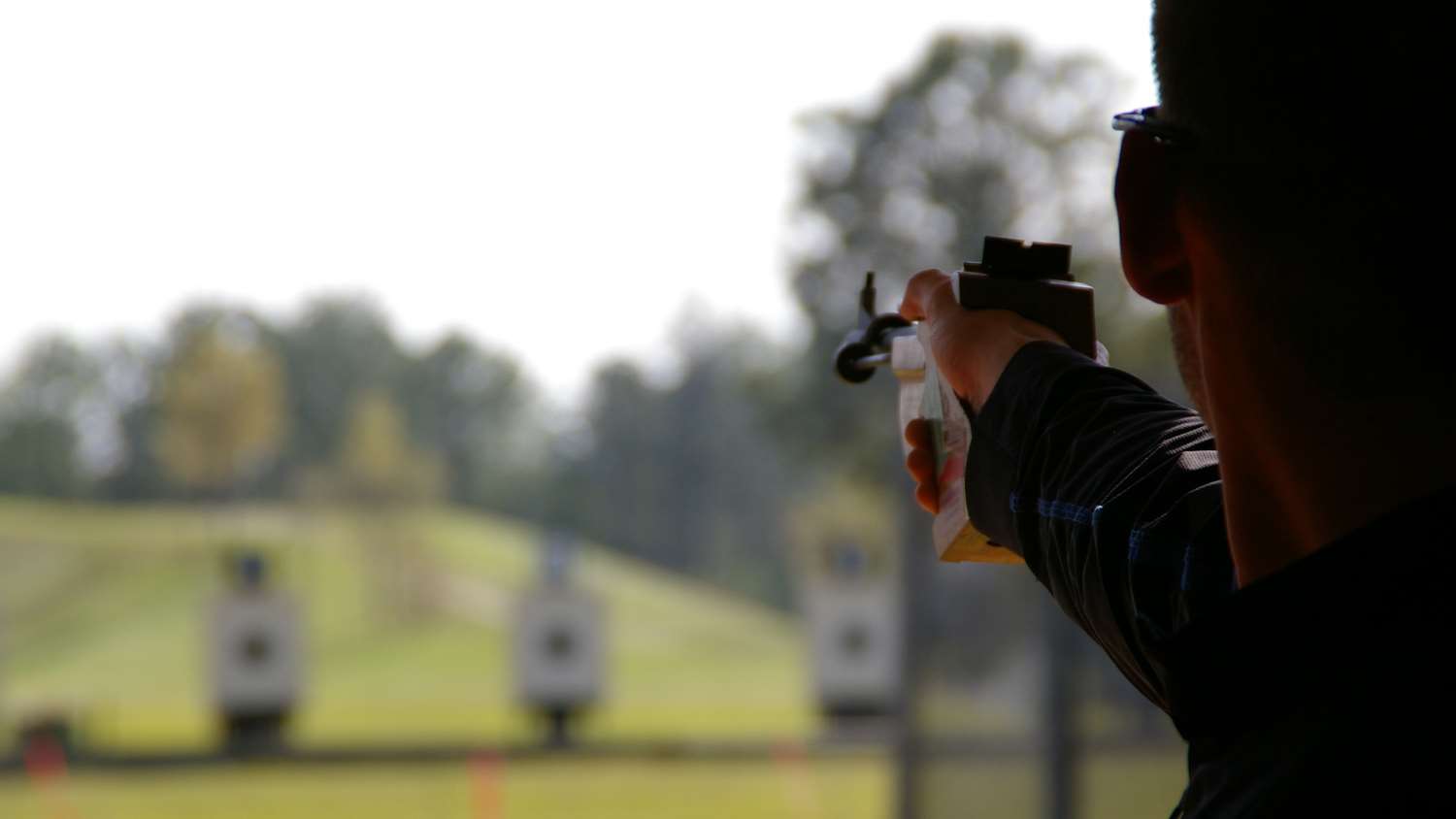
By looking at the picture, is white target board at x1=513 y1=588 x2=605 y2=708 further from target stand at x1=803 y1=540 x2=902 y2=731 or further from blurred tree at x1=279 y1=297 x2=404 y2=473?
blurred tree at x1=279 y1=297 x2=404 y2=473

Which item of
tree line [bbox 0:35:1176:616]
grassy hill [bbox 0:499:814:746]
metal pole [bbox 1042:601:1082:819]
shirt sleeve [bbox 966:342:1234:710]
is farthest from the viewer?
grassy hill [bbox 0:499:814:746]

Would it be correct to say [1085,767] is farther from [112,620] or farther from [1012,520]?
[112,620]

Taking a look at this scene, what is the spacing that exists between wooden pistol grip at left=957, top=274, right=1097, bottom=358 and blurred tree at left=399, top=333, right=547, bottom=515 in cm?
2442

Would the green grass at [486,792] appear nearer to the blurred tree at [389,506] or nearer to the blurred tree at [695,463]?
the blurred tree at [389,506]

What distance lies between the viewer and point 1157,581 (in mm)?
662

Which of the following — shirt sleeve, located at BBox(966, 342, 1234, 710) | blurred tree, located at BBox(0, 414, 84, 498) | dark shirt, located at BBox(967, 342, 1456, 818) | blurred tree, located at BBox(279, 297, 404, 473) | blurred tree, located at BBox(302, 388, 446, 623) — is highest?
blurred tree, located at BBox(279, 297, 404, 473)

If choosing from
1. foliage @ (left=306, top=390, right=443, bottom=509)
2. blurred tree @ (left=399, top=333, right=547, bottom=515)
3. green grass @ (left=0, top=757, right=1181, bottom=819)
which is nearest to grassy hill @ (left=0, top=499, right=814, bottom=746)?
foliage @ (left=306, top=390, right=443, bottom=509)

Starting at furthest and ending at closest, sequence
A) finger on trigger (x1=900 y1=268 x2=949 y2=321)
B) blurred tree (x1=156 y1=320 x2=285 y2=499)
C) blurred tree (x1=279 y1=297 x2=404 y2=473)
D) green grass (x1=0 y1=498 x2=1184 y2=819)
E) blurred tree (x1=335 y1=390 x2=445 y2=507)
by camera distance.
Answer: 1. blurred tree (x1=279 y1=297 x2=404 y2=473)
2. blurred tree (x1=335 y1=390 x2=445 y2=507)
3. blurred tree (x1=156 y1=320 x2=285 y2=499)
4. green grass (x1=0 y1=498 x2=1184 y2=819)
5. finger on trigger (x1=900 y1=268 x2=949 y2=321)

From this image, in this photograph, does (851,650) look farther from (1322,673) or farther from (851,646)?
(1322,673)

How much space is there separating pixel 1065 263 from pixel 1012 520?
125 mm

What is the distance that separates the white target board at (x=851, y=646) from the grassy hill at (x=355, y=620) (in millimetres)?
2158

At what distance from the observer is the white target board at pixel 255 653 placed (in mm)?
10094

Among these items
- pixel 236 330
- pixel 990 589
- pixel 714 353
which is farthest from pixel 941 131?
pixel 236 330

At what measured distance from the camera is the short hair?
1.46 ft
